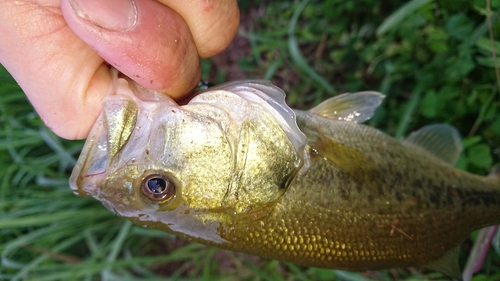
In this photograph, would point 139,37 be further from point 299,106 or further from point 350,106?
point 299,106

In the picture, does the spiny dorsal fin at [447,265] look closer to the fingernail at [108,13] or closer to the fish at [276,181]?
the fish at [276,181]

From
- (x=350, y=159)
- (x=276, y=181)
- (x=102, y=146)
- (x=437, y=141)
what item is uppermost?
(x=102, y=146)

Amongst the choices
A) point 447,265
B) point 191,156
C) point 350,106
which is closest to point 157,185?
point 191,156

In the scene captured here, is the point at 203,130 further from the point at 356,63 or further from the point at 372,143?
the point at 356,63

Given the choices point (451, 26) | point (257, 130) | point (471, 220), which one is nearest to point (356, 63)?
point (451, 26)

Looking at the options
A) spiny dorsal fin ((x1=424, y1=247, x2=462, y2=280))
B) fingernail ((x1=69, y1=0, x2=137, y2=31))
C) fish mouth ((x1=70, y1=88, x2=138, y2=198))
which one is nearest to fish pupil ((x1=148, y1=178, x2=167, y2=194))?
fish mouth ((x1=70, y1=88, x2=138, y2=198))

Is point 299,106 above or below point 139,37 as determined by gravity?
below
